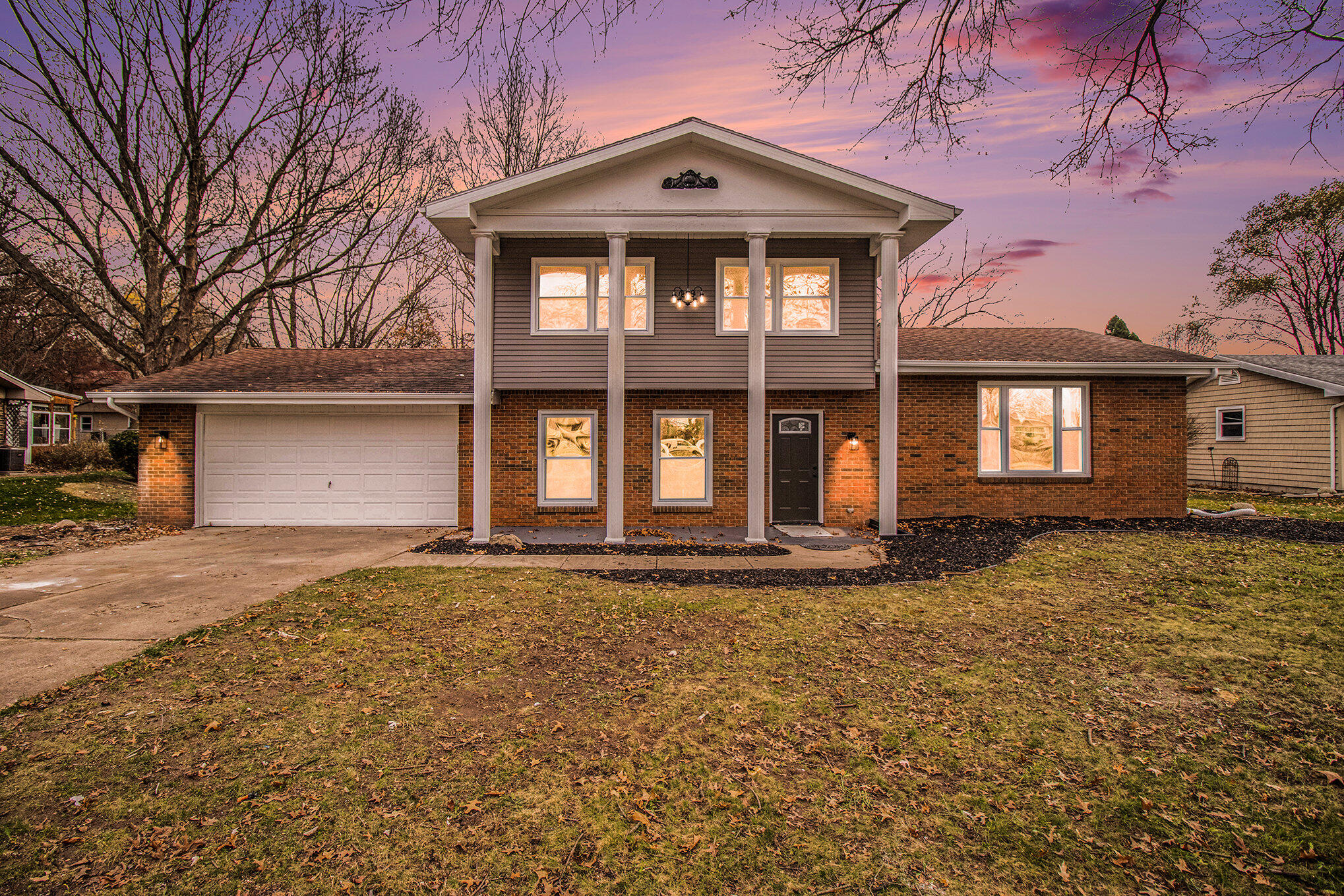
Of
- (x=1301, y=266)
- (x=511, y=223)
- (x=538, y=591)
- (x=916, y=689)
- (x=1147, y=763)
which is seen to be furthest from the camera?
(x=1301, y=266)

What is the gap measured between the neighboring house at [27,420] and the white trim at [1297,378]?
1653 inches

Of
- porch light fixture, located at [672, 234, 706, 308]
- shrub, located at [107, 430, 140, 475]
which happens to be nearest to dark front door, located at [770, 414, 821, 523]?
porch light fixture, located at [672, 234, 706, 308]

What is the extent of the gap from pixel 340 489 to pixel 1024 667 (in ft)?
41.0

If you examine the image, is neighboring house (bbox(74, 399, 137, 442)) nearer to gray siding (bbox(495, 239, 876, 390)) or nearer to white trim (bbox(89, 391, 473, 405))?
white trim (bbox(89, 391, 473, 405))

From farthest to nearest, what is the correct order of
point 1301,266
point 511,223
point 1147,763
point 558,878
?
point 1301,266, point 511,223, point 1147,763, point 558,878

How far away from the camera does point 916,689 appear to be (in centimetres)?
445

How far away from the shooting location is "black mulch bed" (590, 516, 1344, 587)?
7.86 meters

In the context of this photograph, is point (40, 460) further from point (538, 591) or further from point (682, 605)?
point (682, 605)

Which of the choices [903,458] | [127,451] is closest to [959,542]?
[903,458]

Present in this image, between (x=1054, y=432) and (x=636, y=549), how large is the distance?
9361 mm

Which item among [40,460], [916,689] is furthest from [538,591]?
[40,460]

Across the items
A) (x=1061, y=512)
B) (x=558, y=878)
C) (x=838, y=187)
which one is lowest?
(x=558, y=878)

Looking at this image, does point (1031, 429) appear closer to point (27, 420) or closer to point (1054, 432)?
point (1054, 432)

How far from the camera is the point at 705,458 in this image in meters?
12.0
